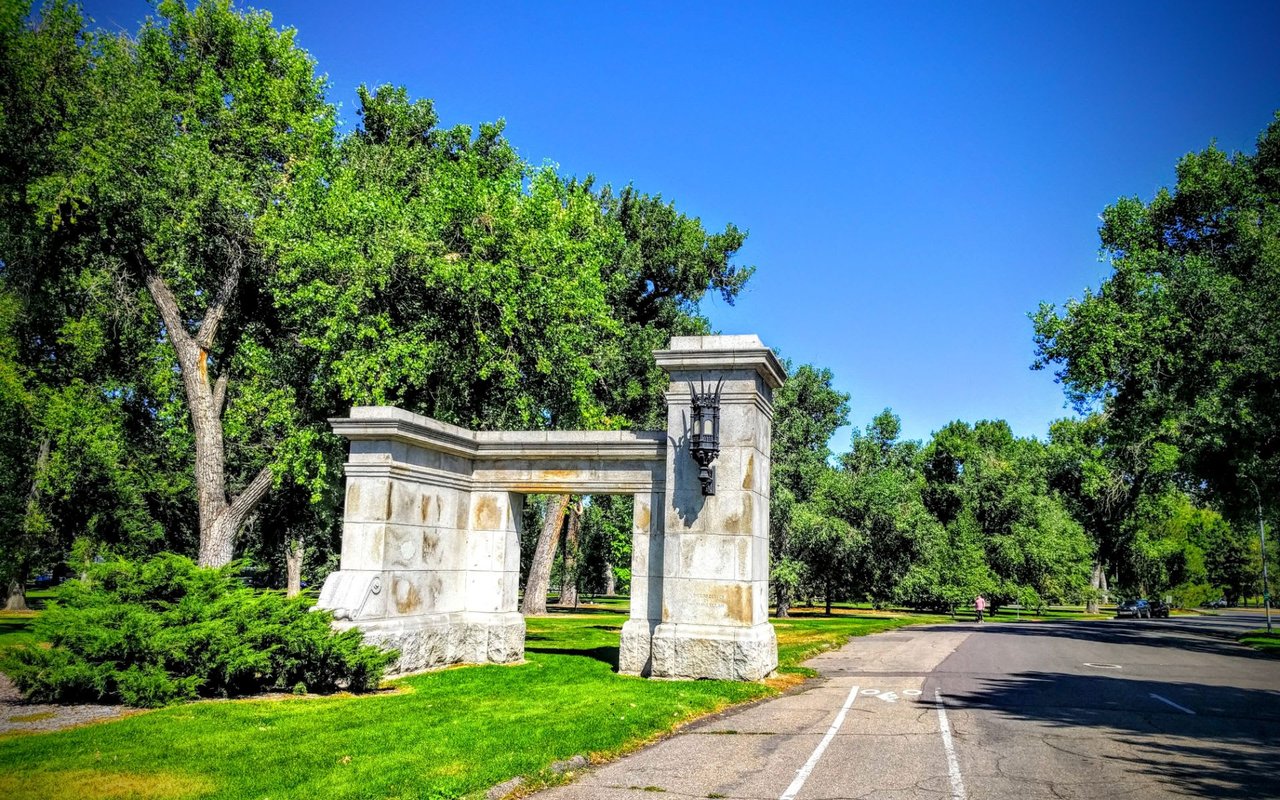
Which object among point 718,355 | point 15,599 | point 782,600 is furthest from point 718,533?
point 15,599

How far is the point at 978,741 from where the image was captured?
9188 mm

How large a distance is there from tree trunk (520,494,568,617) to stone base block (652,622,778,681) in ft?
62.2

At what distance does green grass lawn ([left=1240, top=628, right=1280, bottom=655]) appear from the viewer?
24480 mm

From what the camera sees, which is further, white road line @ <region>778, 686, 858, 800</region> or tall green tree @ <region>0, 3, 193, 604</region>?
tall green tree @ <region>0, 3, 193, 604</region>

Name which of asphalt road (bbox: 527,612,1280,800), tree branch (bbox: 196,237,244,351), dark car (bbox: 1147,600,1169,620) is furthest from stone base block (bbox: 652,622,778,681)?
dark car (bbox: 1147,600,1169,620)

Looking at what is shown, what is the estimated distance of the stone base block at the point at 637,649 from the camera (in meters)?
14.3

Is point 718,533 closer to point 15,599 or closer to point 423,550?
point 423,550

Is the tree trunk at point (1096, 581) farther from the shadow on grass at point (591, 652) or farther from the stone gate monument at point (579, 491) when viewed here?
the stone gate monument at point (579, 491)

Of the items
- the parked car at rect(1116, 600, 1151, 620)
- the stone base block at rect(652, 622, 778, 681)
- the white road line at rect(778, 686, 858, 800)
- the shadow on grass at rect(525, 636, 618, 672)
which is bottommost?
the parked car at rect(1116, 600, 1151, 620)

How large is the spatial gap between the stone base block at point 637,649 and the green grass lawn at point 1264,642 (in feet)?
66.9

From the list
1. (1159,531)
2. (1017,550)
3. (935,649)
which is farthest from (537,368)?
(1159,531)

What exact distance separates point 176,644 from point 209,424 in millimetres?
14357

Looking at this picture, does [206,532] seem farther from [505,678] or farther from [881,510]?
[881,510]

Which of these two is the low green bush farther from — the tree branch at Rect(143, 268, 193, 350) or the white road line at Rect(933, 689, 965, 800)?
the tree branch at Rect(143, 268, 193, 350)
